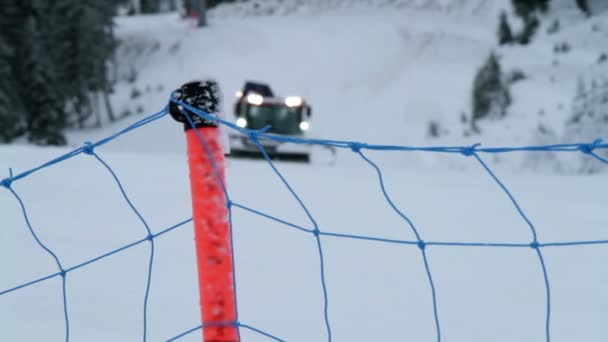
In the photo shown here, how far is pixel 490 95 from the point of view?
644 inches

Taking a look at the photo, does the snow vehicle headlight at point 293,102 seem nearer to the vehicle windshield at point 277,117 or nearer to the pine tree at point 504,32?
the vehicle windshield at point 277,117

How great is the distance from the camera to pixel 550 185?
5.81 metres

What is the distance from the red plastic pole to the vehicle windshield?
10416mm

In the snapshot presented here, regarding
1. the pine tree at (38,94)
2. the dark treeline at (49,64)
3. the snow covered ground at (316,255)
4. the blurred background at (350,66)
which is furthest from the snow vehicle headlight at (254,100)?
the pine tree at (38,94)

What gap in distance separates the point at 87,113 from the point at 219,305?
22.2 m

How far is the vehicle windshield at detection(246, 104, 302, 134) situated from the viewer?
11930mm

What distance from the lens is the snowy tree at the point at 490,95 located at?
1608 centimetres

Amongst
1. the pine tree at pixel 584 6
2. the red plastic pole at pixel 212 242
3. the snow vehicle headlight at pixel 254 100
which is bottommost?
the snow vehicle headlight at pixel 254 100

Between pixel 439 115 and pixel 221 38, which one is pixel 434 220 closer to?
pixel 439 115

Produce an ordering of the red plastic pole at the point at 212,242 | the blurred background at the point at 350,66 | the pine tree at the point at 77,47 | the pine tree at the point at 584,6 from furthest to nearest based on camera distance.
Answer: the pine tree at the point at 584,6, the pine tree at the point at 77,47, the blurred background at the point at 350,66, the red plastic pole at the point at 212,242

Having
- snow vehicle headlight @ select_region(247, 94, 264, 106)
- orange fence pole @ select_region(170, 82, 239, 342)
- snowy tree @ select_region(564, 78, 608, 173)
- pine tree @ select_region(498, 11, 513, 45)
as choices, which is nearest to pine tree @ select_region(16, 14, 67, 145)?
snow vehicle headlight @ select_region(247, 94, 264, 106)

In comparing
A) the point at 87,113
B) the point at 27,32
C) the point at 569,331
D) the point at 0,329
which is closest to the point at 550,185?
the point at 569,331

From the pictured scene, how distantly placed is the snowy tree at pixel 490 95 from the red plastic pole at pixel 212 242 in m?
14.9

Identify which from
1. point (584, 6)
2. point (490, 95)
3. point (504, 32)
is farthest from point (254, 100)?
point (584, 6)
